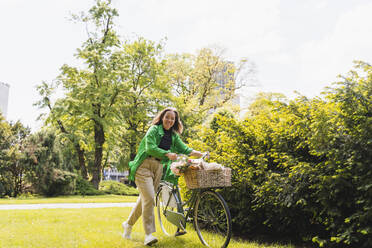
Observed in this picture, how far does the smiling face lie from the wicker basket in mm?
997

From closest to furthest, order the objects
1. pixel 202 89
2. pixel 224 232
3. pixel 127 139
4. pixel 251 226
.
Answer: pixel 224 232 → pixel 251 226 → pixel 127 139 → pixel 202 89

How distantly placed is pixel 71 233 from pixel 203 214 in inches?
91.5

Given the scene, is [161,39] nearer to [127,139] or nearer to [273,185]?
[127,139]

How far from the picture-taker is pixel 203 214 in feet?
14.7

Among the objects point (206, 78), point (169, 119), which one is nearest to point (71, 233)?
point (169, 119)

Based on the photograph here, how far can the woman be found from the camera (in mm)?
4371

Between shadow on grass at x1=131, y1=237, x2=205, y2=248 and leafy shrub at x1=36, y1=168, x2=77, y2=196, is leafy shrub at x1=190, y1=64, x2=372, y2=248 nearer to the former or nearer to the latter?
shadow on grass at x1=131, y1=237, x2=205, y2=248

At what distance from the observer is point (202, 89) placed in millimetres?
30406

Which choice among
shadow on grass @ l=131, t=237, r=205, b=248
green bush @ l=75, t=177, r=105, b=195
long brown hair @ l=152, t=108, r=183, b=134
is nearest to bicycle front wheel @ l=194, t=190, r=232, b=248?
shadow on grass @ l=131, t=237, r=205, b=248

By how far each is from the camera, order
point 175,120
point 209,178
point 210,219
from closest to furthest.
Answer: point 209,178 → point 210,219 → point 175,120

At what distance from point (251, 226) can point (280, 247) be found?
2.67ft

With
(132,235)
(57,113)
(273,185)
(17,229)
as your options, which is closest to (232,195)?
(273,185)

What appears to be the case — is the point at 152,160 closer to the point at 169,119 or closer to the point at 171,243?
the point at 169,119

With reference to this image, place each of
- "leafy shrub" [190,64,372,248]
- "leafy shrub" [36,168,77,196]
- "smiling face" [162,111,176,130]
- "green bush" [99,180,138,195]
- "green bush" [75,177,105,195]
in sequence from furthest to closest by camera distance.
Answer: "green bush" [99,180,138,195], "green bush" [75,177,105,195], "leafy shrub" [36,168,77,196], "smiling face" [162,111,176,130], "leafy shrub" [190,64,372,248]
